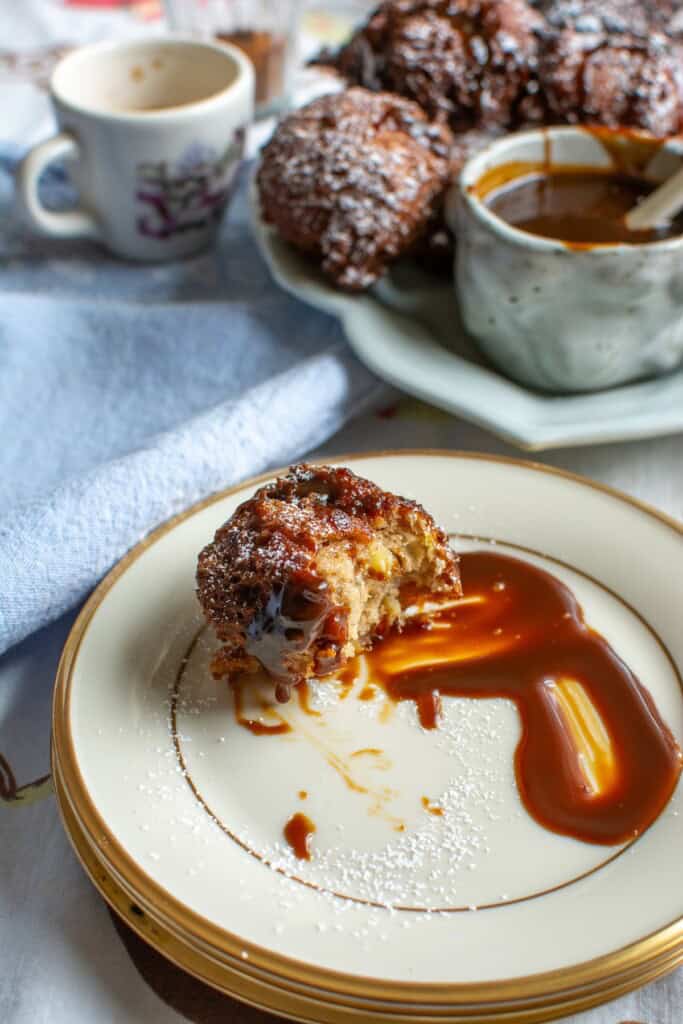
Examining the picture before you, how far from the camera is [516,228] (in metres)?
1.71

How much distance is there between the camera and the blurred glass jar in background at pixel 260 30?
99.2 inches

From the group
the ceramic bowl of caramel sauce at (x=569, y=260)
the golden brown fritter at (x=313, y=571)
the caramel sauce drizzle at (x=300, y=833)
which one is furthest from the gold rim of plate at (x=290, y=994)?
the ceramic bowl of caramel sauce at (x=569, y=260)

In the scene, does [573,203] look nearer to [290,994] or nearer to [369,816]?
[369,816]

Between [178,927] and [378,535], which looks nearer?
[178,927]

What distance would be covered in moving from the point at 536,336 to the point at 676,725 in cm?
70

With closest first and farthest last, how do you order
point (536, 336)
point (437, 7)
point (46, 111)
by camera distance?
point (536, 336) < point (437, 7) < point (46, 111)

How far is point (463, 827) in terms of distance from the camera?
3.67ft

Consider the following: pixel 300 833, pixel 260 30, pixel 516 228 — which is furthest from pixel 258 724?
pixel 260 30

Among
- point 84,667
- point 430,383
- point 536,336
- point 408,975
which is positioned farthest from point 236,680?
point 536,336

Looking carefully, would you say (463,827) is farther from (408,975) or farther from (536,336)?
(536,336)

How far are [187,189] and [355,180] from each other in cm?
47

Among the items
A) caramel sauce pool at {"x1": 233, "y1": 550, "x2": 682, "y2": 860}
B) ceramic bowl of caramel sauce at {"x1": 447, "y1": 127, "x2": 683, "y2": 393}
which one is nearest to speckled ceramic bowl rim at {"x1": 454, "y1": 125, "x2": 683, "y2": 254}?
ceramic bowl of caramel sauce at {"x1": 447, "y1": 127, "x2": 683, "y2": 393}

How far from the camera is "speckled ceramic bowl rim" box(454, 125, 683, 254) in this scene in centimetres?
155

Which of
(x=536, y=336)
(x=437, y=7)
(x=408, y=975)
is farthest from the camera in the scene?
(x=437, y=7)
